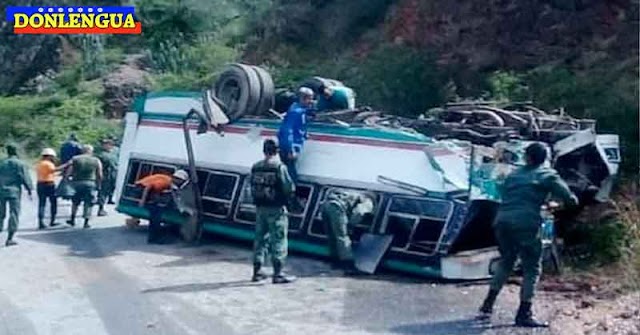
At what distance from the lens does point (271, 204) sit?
12852 millimetres

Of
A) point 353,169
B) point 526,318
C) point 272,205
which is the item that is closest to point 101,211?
point 353,169

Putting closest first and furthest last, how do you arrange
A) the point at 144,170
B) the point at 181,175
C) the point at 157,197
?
the point at 181,175 → the point at 157,197 → the point at 144,170

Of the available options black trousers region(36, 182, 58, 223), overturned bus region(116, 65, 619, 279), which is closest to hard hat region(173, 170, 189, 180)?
overturned bus region(116, 65, 619, 279)

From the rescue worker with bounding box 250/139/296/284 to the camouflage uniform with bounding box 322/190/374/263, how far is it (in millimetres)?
852

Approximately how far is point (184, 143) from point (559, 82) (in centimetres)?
630

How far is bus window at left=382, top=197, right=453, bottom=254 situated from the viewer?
1313 cm

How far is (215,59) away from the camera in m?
38.0

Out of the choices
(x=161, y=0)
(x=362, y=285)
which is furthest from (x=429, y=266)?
(x=161, y=0)

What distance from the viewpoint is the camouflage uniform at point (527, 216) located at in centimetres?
1053

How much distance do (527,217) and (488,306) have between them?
1.00 meters

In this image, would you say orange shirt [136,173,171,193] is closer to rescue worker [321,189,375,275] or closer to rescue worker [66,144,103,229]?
rescue worker [66,144,103,229]

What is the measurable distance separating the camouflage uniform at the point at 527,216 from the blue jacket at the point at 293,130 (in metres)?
4.37

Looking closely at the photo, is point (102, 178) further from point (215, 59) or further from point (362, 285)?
point (215, 59)

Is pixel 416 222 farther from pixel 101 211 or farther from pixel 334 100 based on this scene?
pixel 101 211
